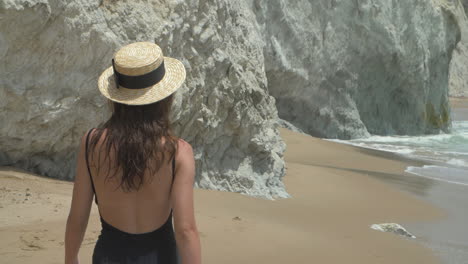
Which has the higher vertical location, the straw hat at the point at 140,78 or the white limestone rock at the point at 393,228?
the straw hat at the point at 140,78

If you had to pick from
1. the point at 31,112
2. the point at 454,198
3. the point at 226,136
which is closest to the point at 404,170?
the point at 454,198

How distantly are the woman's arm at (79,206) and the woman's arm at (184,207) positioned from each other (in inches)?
13.1

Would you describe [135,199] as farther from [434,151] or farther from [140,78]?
[434,151]

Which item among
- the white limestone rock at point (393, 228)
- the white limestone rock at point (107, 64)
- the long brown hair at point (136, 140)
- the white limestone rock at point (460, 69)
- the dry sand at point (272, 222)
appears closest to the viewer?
the long brown hair at point (136, 140)

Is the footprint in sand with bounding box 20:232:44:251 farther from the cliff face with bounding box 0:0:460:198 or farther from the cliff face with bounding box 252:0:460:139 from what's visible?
the cliff face with bounding box 252:0:460:139

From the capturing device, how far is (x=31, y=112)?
5750mm

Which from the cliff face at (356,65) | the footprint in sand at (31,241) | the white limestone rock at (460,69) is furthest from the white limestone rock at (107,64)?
the white limestone rock at (460,69)

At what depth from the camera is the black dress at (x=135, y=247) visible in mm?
2465

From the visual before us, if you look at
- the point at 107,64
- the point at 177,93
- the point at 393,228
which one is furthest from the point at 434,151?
the point at 107,64

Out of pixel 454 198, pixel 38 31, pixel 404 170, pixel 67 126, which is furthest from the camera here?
pixel 404 170

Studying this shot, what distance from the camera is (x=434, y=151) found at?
1595cm

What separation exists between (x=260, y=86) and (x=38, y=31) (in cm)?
330

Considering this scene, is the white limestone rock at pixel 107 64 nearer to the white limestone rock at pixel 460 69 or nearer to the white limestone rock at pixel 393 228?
the white limestone rock at pixel 393 228

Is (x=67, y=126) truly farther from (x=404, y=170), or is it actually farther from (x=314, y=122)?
(x=314, y=122)
